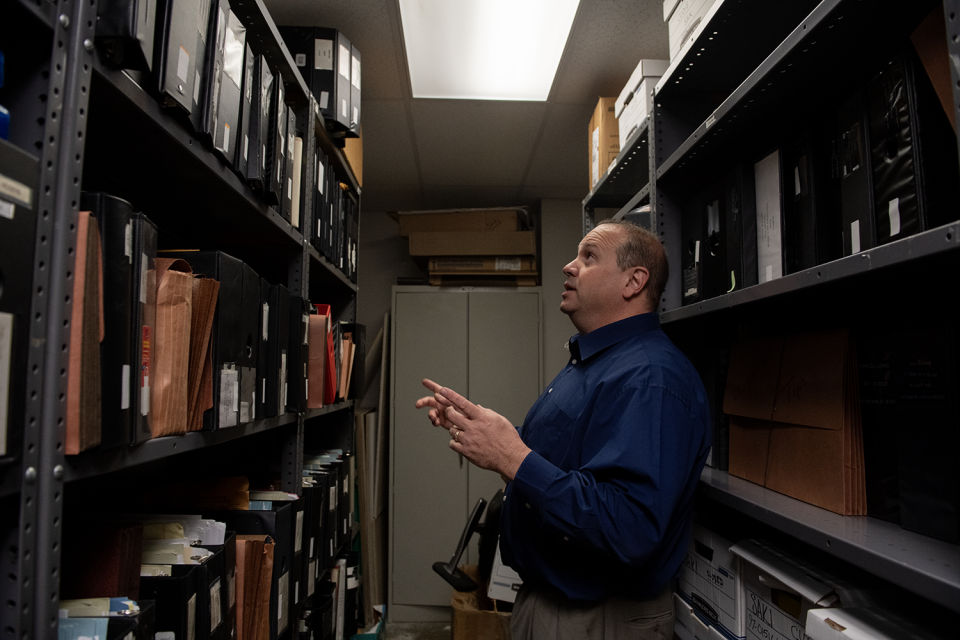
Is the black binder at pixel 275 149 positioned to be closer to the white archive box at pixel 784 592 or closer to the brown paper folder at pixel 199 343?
the brown paper folder at pixel 199 343

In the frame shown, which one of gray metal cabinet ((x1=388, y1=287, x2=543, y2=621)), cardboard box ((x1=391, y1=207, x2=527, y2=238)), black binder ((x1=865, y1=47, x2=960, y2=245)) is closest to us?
black binder ((x1=865, y1=47, x2=960, y2=245))

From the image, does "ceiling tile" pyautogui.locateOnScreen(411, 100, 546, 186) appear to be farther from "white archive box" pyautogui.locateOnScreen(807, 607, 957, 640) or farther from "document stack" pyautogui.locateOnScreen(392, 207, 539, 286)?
"white archive box" pyautogui.locateOnScreen(807, 607, 957, 640)

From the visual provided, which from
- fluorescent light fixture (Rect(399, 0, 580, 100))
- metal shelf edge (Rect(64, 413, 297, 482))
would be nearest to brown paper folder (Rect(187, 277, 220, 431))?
metal shelf edge (Rect(64, 413, 297, 482))

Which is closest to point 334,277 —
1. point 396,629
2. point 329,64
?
point 329,64

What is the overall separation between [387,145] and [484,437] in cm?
235

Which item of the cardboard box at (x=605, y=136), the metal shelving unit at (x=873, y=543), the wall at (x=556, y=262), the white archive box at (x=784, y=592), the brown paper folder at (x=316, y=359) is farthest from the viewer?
the wall at (x=556, y=262)

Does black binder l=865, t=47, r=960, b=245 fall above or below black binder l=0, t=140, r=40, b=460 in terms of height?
above

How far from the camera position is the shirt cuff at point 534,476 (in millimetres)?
1109

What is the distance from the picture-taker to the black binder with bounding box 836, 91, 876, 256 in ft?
2.89

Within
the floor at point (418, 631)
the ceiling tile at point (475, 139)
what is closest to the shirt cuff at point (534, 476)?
the ceiling tile at point (475, 139)

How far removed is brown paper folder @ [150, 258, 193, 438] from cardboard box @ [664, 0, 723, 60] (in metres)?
1.37

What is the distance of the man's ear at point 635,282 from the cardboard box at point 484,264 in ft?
7.21

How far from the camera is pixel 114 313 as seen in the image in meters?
0.72

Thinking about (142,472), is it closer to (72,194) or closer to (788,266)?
(72,194)
